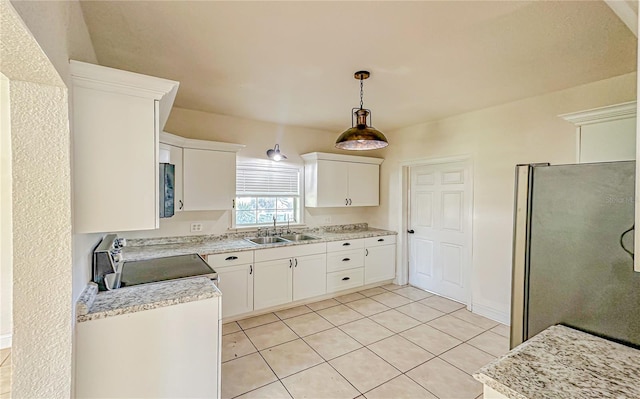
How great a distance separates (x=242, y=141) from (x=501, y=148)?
128 inches

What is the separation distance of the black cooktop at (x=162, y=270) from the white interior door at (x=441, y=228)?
10.4 feet

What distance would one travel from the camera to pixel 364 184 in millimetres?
4781

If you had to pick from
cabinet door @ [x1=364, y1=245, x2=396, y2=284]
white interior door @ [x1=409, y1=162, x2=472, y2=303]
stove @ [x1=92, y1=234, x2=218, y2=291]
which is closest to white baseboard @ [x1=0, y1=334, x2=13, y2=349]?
stove @ [x1=92, y1=234, x2=218, y2=291]

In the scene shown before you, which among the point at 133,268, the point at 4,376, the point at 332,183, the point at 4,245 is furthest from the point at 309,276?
the point at 4,245

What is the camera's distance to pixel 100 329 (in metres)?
1.48

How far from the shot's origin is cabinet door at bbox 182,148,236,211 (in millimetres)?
3348

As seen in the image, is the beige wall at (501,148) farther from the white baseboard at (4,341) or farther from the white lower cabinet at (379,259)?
the white baseboard at (4,341)

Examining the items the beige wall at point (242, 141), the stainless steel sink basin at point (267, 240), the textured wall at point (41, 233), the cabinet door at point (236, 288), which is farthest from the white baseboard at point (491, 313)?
the textured wall at point (41, 233)

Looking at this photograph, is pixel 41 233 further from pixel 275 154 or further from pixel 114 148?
pixel 275 154

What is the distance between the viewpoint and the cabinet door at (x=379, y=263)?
4371mm

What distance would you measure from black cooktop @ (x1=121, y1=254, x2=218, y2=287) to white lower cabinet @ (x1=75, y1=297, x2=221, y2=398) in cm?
43

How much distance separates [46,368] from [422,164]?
4.30 metres

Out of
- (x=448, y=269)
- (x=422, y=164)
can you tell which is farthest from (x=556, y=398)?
(x=422, y=164)

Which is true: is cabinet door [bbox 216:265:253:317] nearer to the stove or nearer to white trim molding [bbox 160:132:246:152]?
the stove
